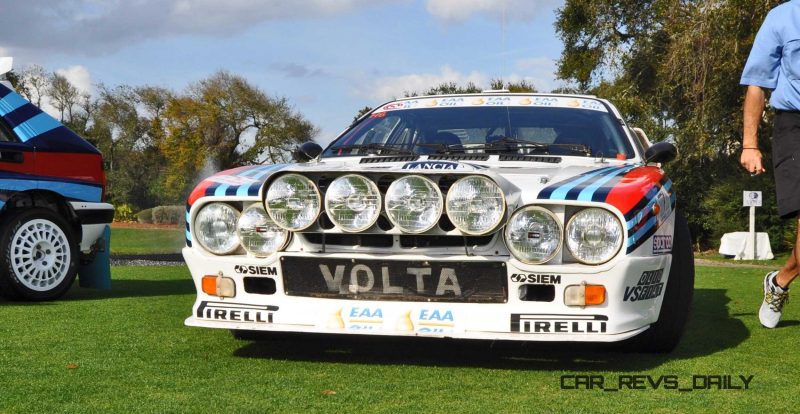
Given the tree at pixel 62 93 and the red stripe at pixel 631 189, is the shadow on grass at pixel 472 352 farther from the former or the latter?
the tree at pixel 62 93

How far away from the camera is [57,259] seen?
7043 mm

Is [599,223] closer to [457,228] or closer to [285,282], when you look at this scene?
[457,228]

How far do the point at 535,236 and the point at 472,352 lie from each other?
0.94 m

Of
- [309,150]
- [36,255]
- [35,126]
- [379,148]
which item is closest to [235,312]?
[379,148]

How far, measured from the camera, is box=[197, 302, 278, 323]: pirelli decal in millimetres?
4266

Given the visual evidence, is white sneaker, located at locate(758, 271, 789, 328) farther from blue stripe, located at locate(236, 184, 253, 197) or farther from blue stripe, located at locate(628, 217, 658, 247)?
blue stripe, located at locate(236, 184, 253, 197)

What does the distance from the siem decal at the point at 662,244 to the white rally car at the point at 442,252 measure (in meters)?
0.01

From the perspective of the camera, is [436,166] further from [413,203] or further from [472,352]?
[472,352]

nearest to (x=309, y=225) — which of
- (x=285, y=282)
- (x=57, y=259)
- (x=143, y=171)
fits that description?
(x=285, y=282)

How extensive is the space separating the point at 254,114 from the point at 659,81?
2370 centimetres

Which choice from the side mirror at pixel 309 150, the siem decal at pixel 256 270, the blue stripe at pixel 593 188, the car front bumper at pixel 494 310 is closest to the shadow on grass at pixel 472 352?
the car front bumper at pixel 494 310

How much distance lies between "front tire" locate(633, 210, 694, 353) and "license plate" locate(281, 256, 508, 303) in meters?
0.92

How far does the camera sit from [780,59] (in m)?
5.09

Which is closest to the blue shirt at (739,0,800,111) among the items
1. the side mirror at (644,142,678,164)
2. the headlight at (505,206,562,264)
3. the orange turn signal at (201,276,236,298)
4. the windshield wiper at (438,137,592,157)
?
the side mirror at (644,142,678,164)
